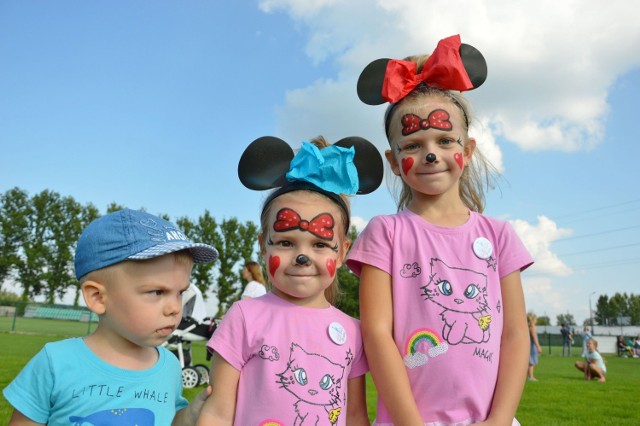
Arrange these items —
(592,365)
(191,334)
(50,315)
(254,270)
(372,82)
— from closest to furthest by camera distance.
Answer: (372,82), (254,270), (191,334), (592,365), (50,315)

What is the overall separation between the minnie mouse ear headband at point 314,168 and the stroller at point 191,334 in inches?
283

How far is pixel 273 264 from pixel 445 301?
2.32 ft

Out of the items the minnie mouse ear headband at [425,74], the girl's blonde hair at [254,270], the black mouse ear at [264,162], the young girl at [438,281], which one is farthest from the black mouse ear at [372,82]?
the girl's blonde hair at [254,270]

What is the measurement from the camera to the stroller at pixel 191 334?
898 cm

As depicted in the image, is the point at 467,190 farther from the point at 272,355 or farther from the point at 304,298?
the point at 272,355

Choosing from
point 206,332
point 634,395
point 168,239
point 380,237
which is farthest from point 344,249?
point 634,395

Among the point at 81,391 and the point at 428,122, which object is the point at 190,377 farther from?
the point at 428,122

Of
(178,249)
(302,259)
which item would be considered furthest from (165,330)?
(302,259)

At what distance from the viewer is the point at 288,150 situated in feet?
8.36

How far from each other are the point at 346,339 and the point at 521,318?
0.75 meters

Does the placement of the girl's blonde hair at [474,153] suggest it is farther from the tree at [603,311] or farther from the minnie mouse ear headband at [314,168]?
the tree at [603,311]

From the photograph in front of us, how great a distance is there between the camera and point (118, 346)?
2080 millimetres

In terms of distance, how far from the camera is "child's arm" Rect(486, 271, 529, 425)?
2.13m

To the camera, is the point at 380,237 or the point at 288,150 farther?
the point at 288,150
